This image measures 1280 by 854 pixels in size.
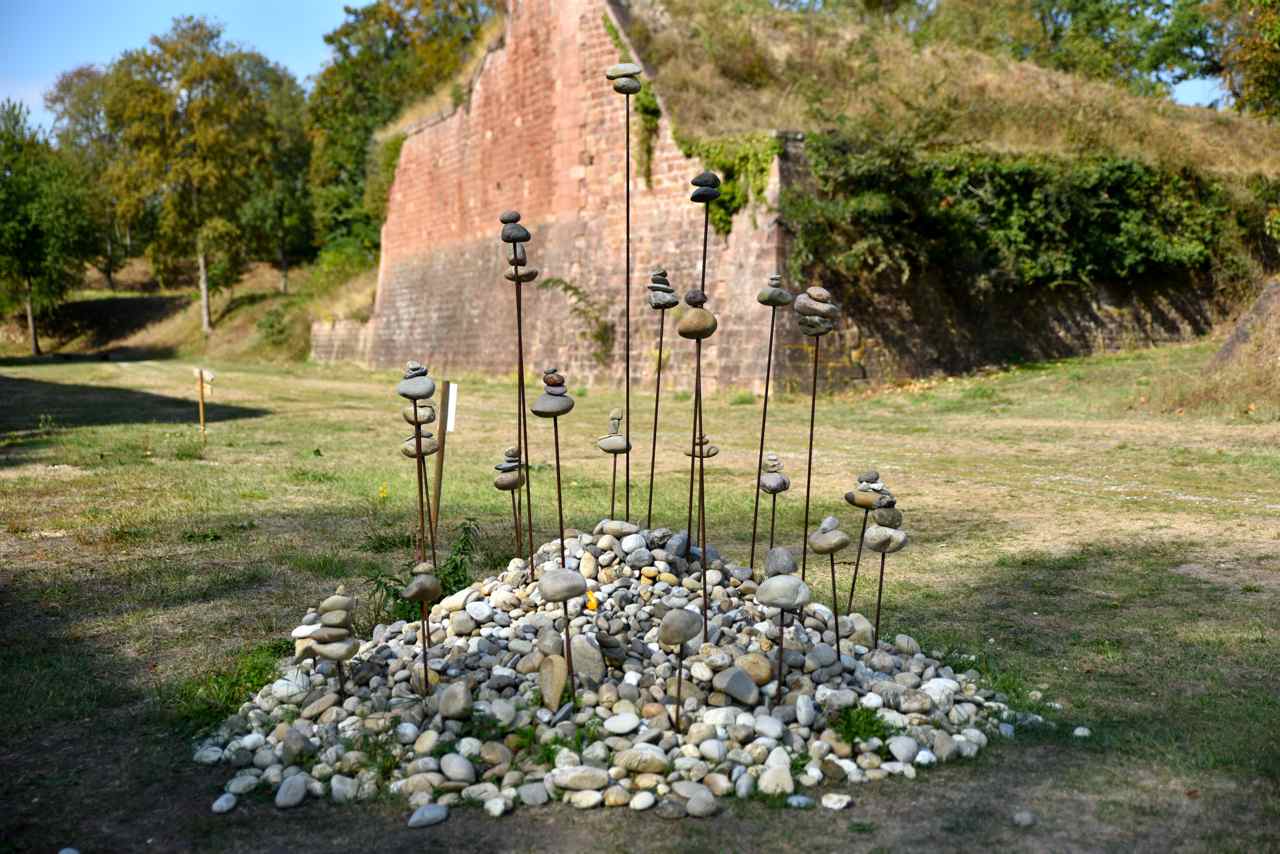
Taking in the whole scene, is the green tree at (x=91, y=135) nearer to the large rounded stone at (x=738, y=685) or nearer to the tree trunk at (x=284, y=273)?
the tree trunk at (x=284, y=273)

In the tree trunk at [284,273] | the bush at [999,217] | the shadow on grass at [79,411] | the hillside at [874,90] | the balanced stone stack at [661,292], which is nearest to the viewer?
the balanced stone stack at [661,292]

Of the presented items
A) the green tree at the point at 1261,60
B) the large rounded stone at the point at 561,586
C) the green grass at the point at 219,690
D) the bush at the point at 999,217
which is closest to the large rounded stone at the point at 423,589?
the large rounded stone at the point at 561,586

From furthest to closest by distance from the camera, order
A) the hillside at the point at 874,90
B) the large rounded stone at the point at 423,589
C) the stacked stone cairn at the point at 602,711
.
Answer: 1. the hillside at the point at 874,90
2. the large rounded stone at the point at 423,589
3. the stacked stone cairn at the point at 602,711

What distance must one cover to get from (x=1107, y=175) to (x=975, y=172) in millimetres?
2813

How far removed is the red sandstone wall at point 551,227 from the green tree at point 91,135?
1281 inches

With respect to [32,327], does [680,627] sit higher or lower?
higher

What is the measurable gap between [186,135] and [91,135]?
2474 centimetres

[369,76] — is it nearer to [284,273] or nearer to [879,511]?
[284,273]

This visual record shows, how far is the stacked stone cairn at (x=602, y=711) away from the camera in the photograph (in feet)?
9.64

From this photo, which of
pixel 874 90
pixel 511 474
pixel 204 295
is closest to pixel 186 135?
pixel 204 295

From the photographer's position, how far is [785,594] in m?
3.21

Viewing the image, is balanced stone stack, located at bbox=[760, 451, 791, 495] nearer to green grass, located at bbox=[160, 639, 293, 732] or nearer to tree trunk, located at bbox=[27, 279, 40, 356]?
green grass, located at bbox=[160, 639, 293, 732]

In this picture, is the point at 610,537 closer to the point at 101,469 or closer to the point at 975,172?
the point at 101,469

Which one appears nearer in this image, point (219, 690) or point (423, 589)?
point (423, 589)
